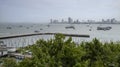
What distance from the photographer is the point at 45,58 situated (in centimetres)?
1005

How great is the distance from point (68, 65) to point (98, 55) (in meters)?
4.12

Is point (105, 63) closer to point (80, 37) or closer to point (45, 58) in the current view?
point (45, 58)

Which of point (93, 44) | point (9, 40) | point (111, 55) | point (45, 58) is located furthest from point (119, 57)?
point (9, 40)

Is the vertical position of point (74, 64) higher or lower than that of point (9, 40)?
higher

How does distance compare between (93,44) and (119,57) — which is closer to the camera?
(119,57)

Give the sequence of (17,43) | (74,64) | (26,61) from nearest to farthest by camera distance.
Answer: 1. (26,61)
2. (74,64)
3. (17,43)

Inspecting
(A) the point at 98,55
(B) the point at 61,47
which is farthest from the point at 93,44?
(B) the point at 61,47

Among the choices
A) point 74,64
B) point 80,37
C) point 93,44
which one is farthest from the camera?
point 80,37

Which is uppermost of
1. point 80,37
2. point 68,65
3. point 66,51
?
point 66,51

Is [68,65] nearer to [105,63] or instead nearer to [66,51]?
[66,51]

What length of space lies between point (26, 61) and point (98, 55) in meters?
6.07

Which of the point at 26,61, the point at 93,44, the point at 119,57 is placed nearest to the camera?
the point at 26,61

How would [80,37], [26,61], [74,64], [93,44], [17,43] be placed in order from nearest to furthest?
[26,61]
[74,64]
[93,44]
[17,43]
[80,37]

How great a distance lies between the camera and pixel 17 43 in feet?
224
